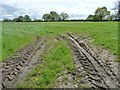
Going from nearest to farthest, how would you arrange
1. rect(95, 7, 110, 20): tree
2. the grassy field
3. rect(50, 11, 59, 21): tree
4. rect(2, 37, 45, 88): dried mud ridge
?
1. rect(2, 37, 45, 88): dried mud ridge
2. the grassy field
3. rect(95, 7, 110, 20): tree
4. rect(50, 11, 59, 21): tree

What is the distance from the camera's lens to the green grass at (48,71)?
954cm

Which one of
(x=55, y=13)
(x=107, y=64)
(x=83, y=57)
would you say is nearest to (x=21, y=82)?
(x=107, y=64)

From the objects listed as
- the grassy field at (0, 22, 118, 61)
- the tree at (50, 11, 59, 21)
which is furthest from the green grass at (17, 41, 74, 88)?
the tree at (50, 11, 59, 21)

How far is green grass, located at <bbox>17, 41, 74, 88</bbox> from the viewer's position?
31.3 feet

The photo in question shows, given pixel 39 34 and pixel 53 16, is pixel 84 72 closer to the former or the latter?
pixel 39 34

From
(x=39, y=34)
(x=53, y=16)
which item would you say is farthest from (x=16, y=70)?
(x=53, y=16)

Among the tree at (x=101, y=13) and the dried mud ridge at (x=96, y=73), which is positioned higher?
the dried mud ridge at (x=96, y=73)

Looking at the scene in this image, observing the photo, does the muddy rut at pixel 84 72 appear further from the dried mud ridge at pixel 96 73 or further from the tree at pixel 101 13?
the tree at pixel 101 13

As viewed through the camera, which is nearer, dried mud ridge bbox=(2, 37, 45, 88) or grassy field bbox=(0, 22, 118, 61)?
dried mud ridge bbox=(2, 37, 45, 88)

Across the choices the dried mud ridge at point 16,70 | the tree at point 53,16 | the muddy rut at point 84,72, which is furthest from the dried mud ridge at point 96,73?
the tree at point 53,16

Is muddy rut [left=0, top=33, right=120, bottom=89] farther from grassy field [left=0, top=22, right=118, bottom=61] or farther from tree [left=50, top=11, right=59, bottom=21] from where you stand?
tree [left=50, top=11, right=59, bottom=21]

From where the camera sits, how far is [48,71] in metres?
11.2

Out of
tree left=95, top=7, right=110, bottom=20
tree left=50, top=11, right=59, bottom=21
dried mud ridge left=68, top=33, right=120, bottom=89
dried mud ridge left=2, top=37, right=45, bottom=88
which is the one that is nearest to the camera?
dried mud ridge left=68, top=33, right=120, bottom=89

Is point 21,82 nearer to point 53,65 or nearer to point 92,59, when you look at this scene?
point 53,65
